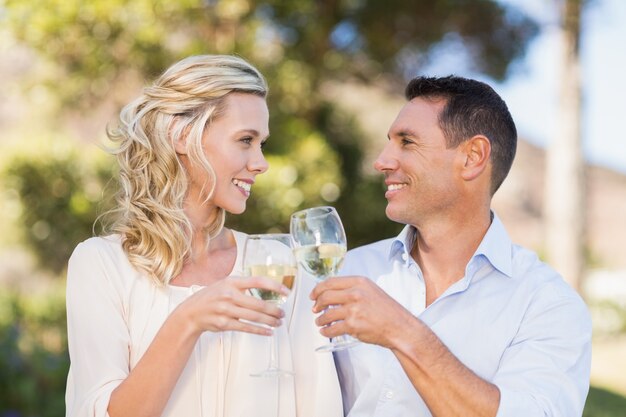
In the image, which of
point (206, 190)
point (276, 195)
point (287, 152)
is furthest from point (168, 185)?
point (287, 152)

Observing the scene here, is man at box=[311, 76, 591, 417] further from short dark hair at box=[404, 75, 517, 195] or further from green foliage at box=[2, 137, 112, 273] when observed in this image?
green foliage at box=[2, 137, 112, 273]

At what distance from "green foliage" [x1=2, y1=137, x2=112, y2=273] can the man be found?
17.6 ft

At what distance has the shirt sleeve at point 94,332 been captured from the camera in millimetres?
2840

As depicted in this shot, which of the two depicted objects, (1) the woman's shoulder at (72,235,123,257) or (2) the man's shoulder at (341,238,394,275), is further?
(2) the man's shoulder at (341,238,394,275)

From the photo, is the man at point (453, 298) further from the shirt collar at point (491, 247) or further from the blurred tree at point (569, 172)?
the blurred tree at point (569, 172)

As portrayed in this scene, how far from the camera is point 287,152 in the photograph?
9.09m

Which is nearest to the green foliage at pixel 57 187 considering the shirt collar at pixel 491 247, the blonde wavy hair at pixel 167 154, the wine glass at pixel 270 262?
the blonde wavy hair at pixel 167 154

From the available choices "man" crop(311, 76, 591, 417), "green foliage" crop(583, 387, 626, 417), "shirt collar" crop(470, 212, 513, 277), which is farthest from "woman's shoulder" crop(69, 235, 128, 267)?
"green foliage" crop(583, 387, 626, 417)

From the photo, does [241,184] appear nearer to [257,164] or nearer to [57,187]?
[257,164]

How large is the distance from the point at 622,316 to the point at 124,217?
580 inches

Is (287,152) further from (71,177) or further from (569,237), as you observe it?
(569,237)

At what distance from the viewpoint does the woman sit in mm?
2877

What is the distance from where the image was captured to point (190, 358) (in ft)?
9.84

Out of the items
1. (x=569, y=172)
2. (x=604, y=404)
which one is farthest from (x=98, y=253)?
(x=569, y=172)
